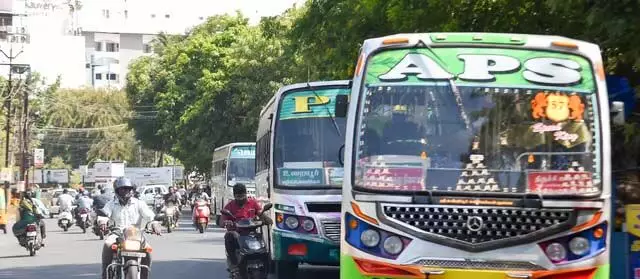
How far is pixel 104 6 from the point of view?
5335 inches

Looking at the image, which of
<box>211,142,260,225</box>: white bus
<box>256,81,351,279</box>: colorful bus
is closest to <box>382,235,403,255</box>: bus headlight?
<box>256,81,351,279</box>: colorful bus

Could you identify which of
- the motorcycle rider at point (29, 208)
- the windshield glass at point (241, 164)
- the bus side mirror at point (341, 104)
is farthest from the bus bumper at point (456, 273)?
the windshield glass at point (241, 164)

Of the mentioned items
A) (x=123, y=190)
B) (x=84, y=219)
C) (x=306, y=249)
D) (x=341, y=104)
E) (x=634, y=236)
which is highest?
(x=341, y=104)

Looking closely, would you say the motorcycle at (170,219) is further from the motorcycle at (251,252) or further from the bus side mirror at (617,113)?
the bus side mirror at (617,113)

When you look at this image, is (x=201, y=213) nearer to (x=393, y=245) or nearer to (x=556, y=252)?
(x=393, y=245)

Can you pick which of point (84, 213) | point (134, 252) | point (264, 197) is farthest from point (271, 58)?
point (134, 252)

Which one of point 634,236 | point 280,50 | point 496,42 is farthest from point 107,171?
point 496,42

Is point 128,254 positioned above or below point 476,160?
below

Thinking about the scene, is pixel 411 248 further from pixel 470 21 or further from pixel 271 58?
pixel 271 58

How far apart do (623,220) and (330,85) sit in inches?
207

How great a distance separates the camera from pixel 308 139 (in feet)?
51.2

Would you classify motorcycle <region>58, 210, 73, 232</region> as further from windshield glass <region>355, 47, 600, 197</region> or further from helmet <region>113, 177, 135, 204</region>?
windshield glass <region>355, 47, 600, 197</region>

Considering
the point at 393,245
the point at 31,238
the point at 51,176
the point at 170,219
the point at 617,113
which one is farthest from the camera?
the point at 51,176

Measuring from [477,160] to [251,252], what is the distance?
17.4ft
